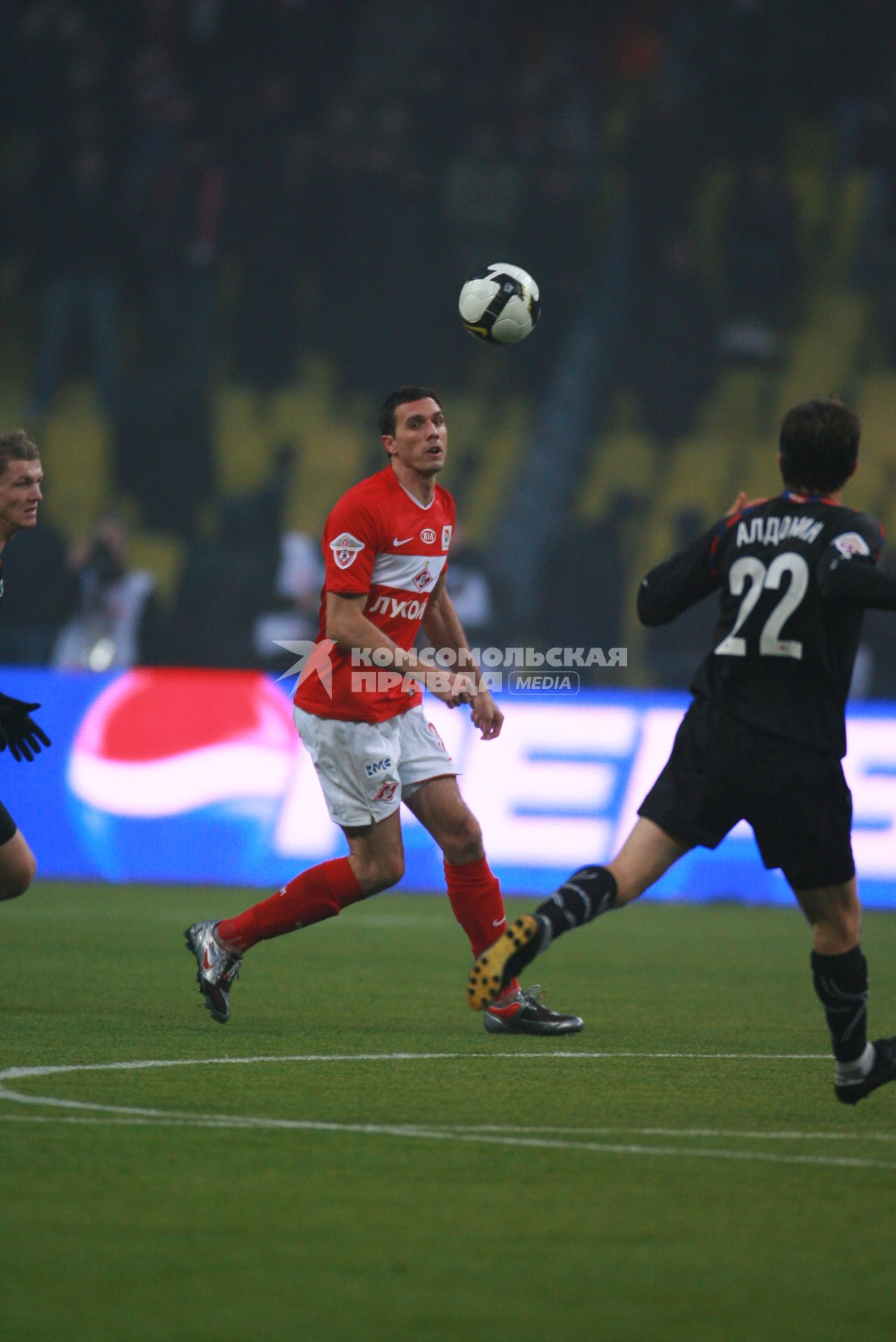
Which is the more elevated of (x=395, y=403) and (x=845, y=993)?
(x=395, y=403)

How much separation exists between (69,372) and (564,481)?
5.15 meters

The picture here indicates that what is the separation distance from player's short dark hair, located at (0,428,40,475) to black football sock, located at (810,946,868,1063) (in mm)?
3114

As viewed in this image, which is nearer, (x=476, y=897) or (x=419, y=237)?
(x=476, y=897)

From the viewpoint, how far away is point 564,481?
19500mm

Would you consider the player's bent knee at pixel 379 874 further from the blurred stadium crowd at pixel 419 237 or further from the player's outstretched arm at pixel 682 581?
the blurred stadium crowd at pixel 419 237

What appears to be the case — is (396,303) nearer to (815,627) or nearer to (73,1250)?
(815,627)

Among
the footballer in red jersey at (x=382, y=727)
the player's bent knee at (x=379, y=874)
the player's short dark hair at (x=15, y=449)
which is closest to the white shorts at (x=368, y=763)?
the footballer in red jersey at (x=382, y=727)

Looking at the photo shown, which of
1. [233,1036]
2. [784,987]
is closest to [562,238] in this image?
[784,987]

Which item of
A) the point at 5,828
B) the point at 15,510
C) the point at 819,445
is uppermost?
the point at 819,445

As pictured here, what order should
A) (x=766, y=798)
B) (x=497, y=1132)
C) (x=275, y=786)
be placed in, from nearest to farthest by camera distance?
(x=497, y=1132) → (x=766, y=798) → (x=275, y=786)

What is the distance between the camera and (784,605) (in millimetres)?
4984

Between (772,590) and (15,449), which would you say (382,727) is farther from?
(772,590)

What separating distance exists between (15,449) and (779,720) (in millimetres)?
2931

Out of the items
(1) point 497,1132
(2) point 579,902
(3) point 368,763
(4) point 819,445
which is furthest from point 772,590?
(3) point 368,763
